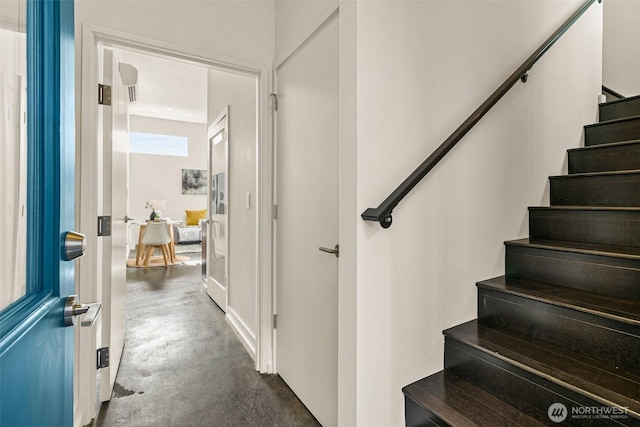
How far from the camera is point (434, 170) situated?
133cm

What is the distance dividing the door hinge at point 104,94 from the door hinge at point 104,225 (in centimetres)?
66

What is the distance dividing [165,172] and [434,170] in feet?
27.7

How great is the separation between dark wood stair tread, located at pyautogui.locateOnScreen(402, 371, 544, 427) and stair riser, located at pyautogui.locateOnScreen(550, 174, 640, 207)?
4.15ft

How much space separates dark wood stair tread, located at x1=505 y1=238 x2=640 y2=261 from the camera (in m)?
1.29

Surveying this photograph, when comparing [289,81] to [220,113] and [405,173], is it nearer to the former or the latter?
[405,173]

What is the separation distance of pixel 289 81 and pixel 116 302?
1.87 metres

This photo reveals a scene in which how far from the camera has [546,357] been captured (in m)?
1.16

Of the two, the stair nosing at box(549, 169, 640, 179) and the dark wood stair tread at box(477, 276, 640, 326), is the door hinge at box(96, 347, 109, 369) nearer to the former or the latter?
the dark wood stair tread at box(477, 276, 640, 326)

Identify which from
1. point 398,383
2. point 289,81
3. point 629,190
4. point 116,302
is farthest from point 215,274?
point 629,190

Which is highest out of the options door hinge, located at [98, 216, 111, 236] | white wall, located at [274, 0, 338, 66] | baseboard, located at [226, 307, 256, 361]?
white wall, located at [274, 0, 338, 66]

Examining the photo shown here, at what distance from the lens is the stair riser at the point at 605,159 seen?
1.74 meters

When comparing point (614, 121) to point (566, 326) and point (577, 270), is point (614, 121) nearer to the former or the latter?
point (577, 270)

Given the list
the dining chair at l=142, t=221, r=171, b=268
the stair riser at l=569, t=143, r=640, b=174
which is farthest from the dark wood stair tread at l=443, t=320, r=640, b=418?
the dining chair at l=142, t=221, r=171, b=268

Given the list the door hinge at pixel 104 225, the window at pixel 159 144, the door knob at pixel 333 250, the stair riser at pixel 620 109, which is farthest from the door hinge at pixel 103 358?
the window at pixel 159 144
